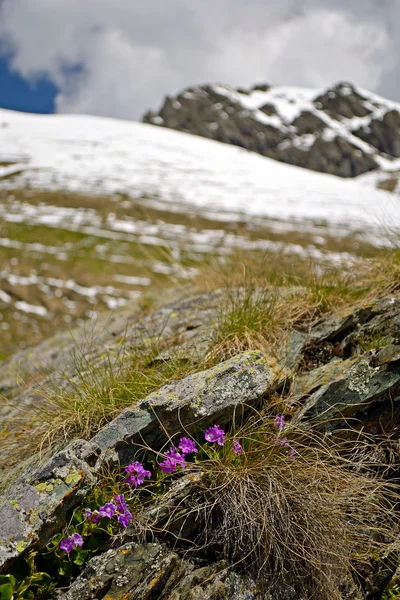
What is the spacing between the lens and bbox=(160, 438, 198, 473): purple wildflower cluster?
2.83 metres

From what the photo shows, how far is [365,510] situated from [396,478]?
14.1 inches

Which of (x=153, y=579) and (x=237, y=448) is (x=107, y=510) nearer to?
(x=153, y=579)

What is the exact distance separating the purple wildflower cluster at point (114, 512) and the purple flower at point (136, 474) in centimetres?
14

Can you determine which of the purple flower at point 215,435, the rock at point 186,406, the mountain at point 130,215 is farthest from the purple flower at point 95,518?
the mountain at point 130,215

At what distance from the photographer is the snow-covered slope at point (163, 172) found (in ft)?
156

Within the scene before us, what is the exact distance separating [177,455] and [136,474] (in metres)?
0.30

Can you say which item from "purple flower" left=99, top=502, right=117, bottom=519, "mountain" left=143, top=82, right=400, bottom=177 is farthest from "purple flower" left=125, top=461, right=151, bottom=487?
"mountain" left=143, top=82, right=400, bottom=177

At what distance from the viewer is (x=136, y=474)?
284 cm

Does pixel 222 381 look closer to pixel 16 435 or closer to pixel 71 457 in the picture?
pixel 71 457

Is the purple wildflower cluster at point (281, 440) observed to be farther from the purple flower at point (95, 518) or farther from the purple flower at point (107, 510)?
the purple flower at point (95, 518)

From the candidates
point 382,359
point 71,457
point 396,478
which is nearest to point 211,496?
point 71,457

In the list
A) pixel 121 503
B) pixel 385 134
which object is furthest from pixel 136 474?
pixel 385 134

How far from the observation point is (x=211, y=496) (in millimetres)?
2771

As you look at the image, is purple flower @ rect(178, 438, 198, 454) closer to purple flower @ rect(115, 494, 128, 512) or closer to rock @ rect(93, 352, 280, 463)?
rock @ rect(93, 352, 280, 463)
